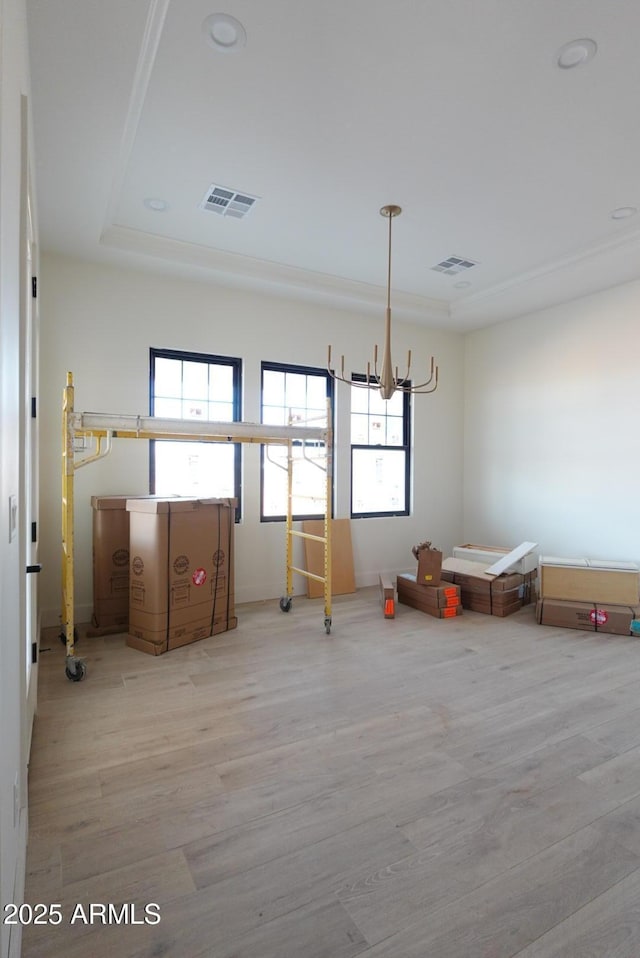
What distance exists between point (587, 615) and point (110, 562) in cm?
383

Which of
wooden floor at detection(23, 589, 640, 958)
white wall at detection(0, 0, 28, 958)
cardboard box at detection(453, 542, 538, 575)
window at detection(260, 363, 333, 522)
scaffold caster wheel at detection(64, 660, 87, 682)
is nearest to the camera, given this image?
white wall at detection(0, 0, 28, 958)

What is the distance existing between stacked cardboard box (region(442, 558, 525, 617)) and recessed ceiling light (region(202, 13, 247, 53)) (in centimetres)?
413

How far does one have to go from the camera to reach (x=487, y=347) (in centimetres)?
598

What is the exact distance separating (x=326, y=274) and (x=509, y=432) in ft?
8.93

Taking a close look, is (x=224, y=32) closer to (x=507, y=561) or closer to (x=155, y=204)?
(x=155, y=204)

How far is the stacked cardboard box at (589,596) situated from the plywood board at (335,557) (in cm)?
188

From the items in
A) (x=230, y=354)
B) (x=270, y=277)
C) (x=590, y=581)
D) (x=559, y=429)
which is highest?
→ (x=270, y=277)

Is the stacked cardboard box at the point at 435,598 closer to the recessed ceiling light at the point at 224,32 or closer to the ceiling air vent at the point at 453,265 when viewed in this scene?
the ceiling air vent at the point at 453,265

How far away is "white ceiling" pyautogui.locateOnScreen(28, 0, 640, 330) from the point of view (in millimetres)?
2055

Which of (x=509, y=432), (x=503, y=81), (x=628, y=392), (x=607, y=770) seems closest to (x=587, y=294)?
(x=628, y=392)

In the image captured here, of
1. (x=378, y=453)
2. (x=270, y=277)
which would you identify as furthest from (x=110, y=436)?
(x=378, y=453)

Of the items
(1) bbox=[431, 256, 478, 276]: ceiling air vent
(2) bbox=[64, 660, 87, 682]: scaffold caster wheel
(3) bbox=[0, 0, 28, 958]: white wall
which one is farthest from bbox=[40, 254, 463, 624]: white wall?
(3) bbox=[0, 0, 28, 958]: white wall

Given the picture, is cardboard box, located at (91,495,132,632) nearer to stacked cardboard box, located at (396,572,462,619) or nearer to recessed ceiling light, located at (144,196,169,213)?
recessed ceiling light, located at (144,196,169,213)

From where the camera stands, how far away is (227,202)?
11.3ft
